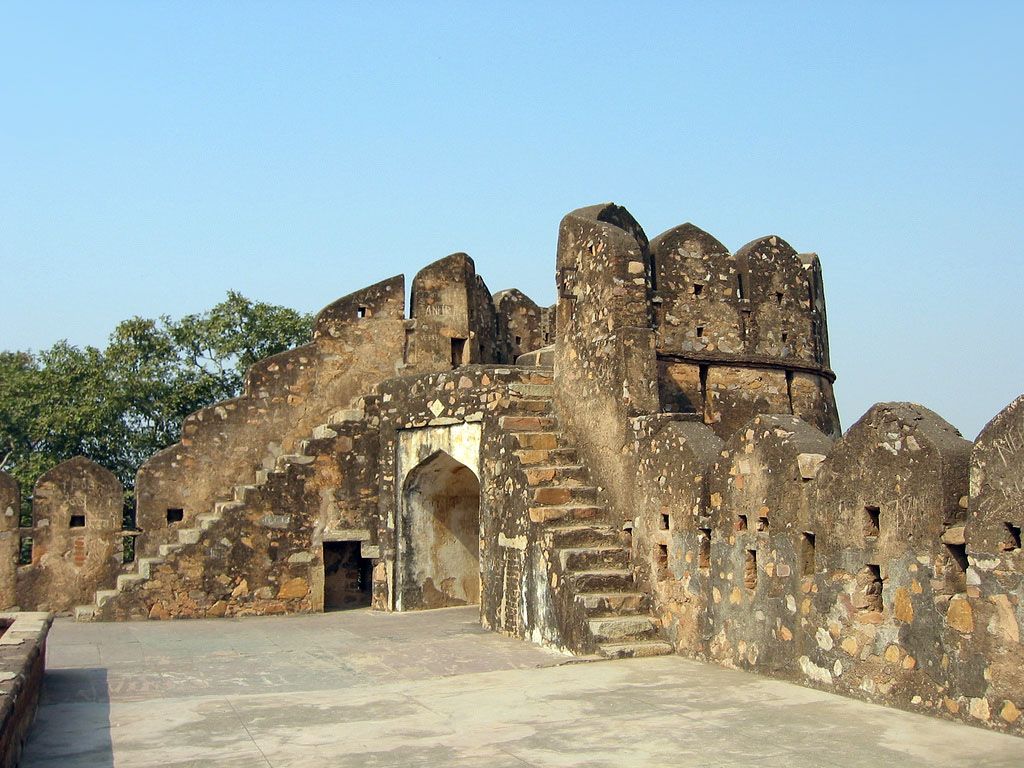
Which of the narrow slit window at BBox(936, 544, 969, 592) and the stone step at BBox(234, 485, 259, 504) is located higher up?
the stone step at BBox(234, 485, 259, 504)

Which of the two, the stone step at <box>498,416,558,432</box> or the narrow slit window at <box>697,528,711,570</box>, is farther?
the stone step at <box>498,416,558,432</box>

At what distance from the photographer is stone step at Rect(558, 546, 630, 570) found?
9.53 meters

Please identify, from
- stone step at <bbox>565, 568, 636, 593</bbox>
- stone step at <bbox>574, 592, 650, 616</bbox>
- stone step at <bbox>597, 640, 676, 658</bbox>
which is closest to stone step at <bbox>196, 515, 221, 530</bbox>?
stone step at <bbox>565, 568, 636, 593</bbox>

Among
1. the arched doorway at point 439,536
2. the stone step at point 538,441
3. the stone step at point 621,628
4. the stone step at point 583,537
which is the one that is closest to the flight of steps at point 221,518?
the arched doorway at point 439,536

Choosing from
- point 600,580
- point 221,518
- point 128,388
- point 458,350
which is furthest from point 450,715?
point 128,388

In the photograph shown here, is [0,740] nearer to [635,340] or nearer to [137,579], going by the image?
[635,340]

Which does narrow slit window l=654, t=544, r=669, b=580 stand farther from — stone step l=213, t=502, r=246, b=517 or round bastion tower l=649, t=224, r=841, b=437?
stone step l=213, t=502, r=246, b=517

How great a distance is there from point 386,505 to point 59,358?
423 inches

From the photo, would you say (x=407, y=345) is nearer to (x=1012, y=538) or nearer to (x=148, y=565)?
(x=148, y=565)

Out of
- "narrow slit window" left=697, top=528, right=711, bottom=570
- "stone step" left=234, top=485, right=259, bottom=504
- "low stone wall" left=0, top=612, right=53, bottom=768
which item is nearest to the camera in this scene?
"low stone wall" left=0, top=612, right=53, bottom=768

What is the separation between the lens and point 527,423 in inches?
436

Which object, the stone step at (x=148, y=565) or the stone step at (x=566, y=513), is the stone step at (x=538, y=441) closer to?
the stone step at (x=566, y=513)

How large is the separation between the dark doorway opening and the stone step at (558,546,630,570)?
5520 mm

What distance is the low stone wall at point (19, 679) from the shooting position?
523cm
